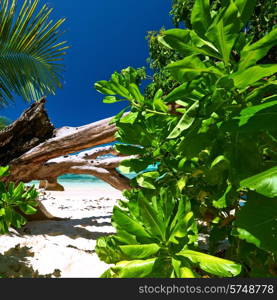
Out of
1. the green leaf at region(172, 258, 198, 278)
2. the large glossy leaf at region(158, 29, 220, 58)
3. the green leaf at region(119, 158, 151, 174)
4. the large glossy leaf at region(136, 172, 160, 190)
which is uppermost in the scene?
the large glossy leaf at region(158, 29, 220, 58)

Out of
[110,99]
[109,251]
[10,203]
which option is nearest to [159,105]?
[110,99]

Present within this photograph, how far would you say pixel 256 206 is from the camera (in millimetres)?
360

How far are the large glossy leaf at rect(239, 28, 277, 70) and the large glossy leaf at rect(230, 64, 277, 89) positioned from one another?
0.10ft

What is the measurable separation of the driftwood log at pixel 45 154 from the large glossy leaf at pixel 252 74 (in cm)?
293

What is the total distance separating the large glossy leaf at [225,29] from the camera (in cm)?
39

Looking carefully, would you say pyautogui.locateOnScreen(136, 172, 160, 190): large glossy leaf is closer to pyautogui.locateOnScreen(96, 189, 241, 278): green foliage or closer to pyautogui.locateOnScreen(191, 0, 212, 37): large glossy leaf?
pyautogui.locateOnScreen(96, 189, 241, 278): green foliage

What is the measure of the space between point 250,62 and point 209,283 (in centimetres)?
42

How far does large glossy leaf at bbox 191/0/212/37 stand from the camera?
1.41 ft

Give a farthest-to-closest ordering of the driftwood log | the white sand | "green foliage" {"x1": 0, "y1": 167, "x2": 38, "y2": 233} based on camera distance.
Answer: the driftwood log → the white sand → "green foliage" {"x1": 0, "y1": 167, "x2": 38, "y2": 233}

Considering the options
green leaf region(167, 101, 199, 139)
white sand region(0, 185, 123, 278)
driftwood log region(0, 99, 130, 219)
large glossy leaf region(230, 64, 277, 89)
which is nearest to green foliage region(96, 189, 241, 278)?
green leaf region(167, 101, 199, 139)

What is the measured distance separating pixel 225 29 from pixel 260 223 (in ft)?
1.11

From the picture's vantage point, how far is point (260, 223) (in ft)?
1.15

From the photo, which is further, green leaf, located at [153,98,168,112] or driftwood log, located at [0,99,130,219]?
driftwood log, located at [0,99,130,219]

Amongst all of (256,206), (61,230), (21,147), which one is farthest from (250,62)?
(21,147)
